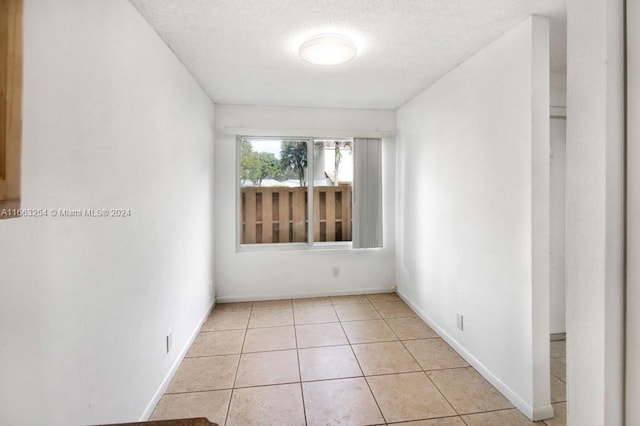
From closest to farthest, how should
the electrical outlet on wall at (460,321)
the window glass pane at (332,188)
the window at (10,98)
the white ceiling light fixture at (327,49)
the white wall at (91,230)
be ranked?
the window at (10,98) < the white wall at (91,230) < the white ceiling light fixture at (327,49) < the electrical outlet on wall at (460,321) < the window glass pane at (332,188)

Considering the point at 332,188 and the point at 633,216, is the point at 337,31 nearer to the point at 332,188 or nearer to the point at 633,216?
the point at 633,216

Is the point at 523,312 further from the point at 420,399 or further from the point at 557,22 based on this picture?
the point at 557,22

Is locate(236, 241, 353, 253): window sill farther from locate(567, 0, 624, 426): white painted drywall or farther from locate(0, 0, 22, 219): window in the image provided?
locate(0, 0, 22, 219): window

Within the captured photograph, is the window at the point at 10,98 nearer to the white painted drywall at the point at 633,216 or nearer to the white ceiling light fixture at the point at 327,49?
the white ceiling light fixture at the point at 327,49

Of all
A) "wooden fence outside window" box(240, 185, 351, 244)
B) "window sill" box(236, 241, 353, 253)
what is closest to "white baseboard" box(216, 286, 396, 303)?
"window sill" box(236, 241, 353, 253)

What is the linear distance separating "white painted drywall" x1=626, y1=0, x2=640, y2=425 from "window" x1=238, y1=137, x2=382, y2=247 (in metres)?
2.72

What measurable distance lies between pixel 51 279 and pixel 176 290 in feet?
4.15

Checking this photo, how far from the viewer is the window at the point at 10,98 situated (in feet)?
2.13

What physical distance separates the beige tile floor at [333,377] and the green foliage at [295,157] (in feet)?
5.81

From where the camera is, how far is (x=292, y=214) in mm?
3844

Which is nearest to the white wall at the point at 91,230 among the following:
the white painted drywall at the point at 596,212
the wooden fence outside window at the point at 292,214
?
the wooden fence outside window at the point at 292,214

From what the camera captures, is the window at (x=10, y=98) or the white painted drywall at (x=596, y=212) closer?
the window at (x=10, y=98)

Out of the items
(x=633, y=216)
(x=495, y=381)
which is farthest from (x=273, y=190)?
A: (x=633, y=216)

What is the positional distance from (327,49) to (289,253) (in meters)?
2.38
